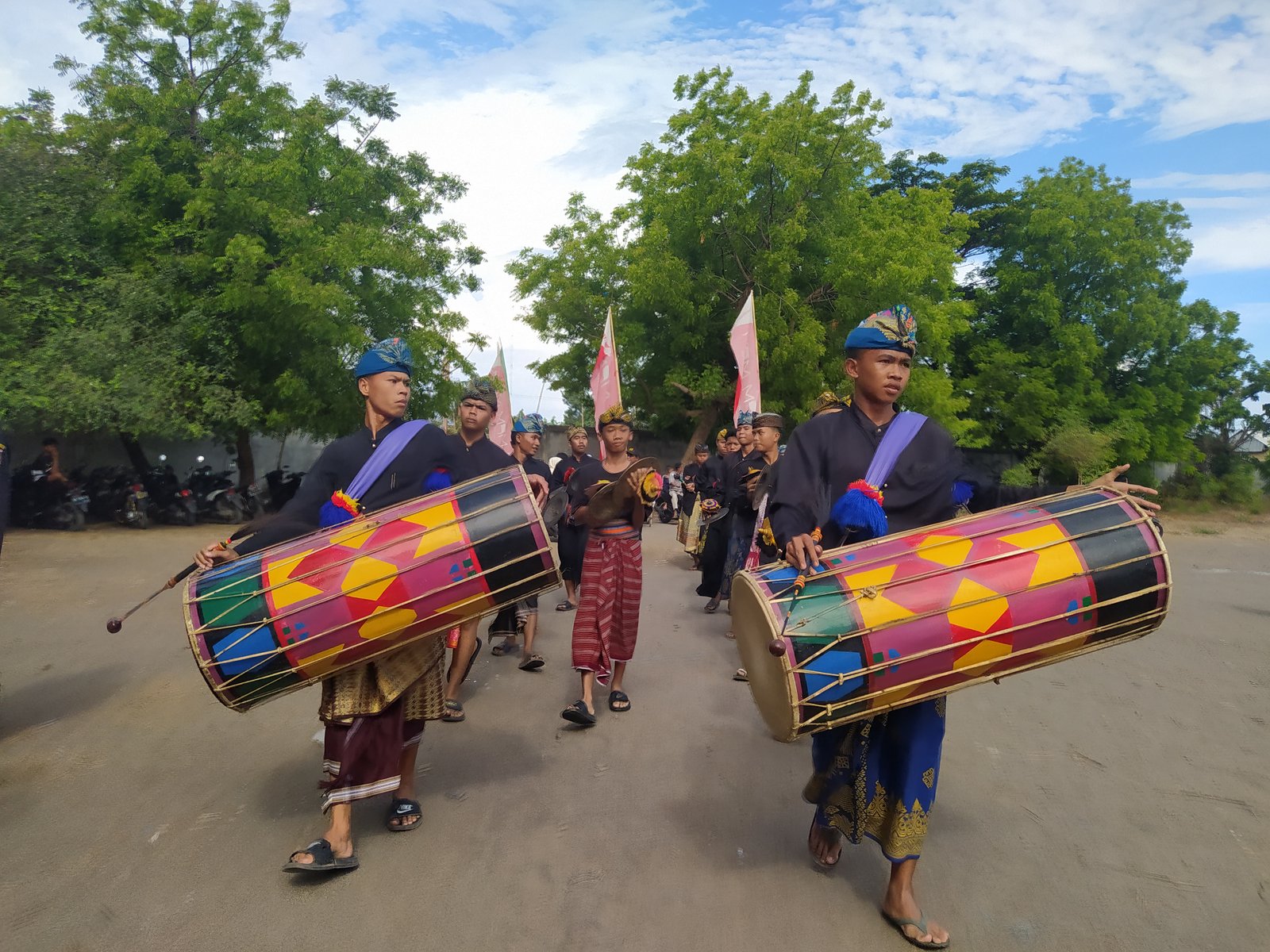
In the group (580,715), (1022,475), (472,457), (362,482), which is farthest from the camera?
(1022,475)

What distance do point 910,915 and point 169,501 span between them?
46.9 feet

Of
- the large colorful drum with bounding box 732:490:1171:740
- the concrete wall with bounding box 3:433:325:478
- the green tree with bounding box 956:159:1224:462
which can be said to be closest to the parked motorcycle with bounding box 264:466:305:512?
the concrete wall with bounding box 3:433:325:478

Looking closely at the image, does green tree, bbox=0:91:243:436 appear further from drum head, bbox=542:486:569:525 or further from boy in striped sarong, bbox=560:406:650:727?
boy in striped sarong, bbox=560:406:650:727

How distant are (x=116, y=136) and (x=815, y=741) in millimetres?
15757

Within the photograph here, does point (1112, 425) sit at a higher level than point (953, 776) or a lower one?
lower

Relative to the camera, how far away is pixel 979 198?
29062 mm

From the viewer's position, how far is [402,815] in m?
3.45

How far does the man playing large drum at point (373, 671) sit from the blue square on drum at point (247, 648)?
33cm

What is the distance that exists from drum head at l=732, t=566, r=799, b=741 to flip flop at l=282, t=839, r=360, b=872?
1595 millimetres

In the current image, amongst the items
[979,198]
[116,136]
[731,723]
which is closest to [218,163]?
[116,136]

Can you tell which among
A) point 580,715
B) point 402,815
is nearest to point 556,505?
point 580,715

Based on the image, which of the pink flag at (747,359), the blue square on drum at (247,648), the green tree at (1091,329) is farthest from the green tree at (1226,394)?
the blue square on drum at (247,648)

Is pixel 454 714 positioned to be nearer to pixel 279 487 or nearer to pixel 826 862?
pixel 826 862

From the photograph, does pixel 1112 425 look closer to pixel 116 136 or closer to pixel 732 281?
pixel 732 281
